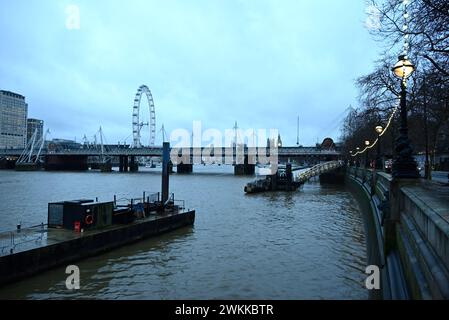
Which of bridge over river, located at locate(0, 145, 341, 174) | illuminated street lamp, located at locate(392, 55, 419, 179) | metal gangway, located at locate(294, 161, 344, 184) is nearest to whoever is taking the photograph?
illuminated street lamp, located at locate(392, 55, 419, 179)

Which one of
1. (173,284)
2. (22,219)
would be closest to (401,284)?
(173,284)

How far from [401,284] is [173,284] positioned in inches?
383

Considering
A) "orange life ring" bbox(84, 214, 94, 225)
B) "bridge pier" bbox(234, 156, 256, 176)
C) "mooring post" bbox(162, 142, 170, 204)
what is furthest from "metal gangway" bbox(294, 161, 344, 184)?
"orange life ring" bbox(84, 214, 94, 225)

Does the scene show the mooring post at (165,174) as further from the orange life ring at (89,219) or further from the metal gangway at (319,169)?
the metal gangway at (319,169)

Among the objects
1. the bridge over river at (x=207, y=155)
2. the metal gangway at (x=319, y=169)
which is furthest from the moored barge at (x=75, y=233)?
the bridge over river at (x=207, y=155)

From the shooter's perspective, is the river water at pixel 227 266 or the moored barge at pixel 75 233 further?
the moored barge at pixel 75 233

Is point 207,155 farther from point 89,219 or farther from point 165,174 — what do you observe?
point 89,219

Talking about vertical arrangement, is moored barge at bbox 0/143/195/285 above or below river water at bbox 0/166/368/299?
above

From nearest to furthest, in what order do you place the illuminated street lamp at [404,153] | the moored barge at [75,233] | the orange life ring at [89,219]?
the illuminated street lamp at [404,153] → the moored barge at [75,233] → the orange life ring at [89,219]

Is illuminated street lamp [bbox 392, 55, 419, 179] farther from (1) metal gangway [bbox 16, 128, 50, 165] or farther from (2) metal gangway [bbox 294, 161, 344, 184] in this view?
(1) metal gangway [bbox 16, 128, 50, 165]

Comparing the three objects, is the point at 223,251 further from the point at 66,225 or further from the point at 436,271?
the point at 436,271

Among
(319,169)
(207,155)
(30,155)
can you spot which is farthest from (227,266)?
(30,155)

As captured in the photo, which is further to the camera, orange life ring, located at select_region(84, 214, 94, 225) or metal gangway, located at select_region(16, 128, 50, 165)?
metal gangway, located at select_region(16, 128, 50, 165)
